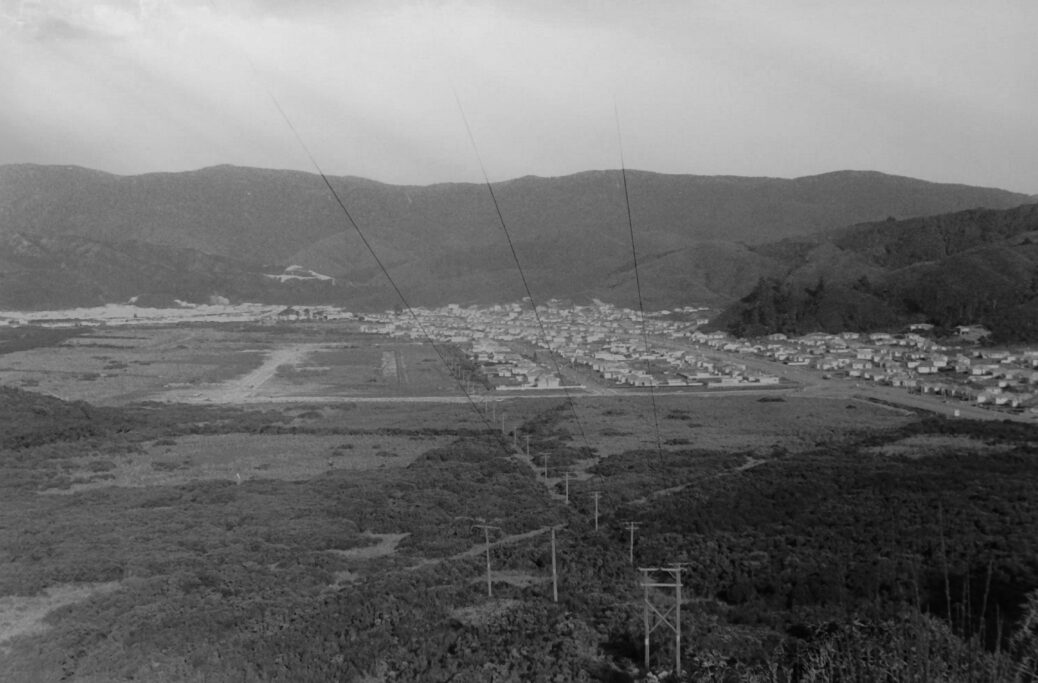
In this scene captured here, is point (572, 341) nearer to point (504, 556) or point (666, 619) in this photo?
point (504, 556)

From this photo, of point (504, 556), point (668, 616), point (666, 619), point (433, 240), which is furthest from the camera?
point (433, 240)

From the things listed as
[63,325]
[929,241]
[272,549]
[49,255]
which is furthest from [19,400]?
[49,255]

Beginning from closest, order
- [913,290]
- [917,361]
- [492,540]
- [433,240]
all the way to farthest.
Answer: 1. [492,540]
2. [917,361]
3. [913,290]
4. [433,240]

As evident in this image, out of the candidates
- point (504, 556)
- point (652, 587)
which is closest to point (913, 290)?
point (504, 556)

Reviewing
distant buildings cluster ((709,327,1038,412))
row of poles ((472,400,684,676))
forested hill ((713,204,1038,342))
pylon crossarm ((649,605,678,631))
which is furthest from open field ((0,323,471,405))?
pylon crossarm ((649,605,678,631))

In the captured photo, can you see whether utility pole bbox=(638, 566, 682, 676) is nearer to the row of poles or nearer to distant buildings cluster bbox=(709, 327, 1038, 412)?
the row of poles

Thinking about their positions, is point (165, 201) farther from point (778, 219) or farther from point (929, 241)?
point (929, 241)
